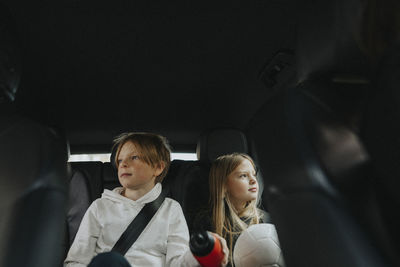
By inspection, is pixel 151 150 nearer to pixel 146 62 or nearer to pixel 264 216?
pixel 146 62

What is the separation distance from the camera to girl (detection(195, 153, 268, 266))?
159 cm

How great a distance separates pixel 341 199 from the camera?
66 cm

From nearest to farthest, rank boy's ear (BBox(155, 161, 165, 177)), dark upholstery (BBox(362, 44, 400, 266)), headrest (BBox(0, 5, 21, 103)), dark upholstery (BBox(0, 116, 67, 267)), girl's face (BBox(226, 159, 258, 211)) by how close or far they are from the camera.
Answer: dark upholstery (BBox(362, 44, 400, 266)) → dark upholstery (BBox(0, 116, 67, 267)) → headrest (BBox(0, 5, 21, 103)) → boy's ear (BBox(155, 161, 165, 177)) → girl's face (BBox(226, 159, 258, 211))

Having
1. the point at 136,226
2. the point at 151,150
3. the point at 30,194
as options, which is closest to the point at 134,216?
the point at 136,226

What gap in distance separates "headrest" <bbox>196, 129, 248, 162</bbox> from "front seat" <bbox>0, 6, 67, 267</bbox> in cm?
90

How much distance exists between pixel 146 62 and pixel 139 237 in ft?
2.48

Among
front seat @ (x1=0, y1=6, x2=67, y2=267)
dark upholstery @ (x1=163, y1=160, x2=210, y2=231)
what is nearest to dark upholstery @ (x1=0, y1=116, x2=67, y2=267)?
front seat @ (x1=0, y1=6, x2=67, y2=267)

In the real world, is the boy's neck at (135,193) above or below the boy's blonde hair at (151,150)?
below

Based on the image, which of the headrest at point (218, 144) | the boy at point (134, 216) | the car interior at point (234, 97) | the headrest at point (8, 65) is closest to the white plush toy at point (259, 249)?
the boy at point (134, 216)

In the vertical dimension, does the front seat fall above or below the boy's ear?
below

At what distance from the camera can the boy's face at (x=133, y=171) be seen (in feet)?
4.82

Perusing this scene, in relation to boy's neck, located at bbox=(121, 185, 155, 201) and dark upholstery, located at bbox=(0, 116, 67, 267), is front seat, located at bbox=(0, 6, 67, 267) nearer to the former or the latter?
dark upholstery, located at bbox=(0, 116, 67, 267)

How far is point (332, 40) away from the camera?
2.39ft

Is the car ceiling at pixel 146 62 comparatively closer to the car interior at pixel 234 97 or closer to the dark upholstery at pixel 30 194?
the car interior at pixel 234 97
